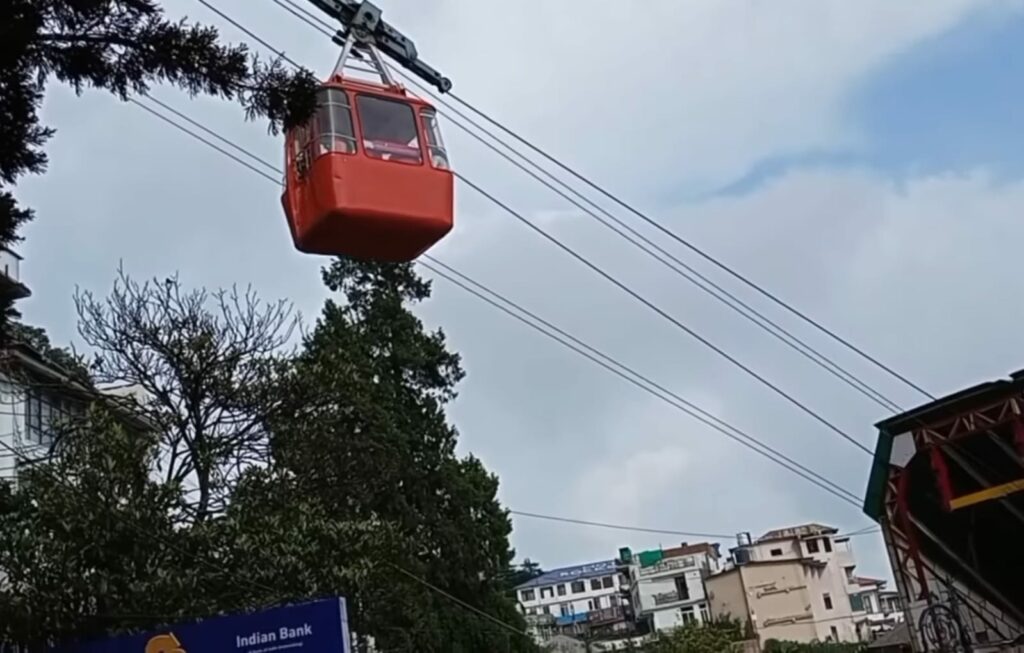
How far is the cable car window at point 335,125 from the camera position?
21.6 feet

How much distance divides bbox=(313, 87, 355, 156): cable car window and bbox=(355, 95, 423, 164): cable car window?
0.37 ft

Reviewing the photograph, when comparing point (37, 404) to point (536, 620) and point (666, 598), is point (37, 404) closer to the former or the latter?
point (536, 620)

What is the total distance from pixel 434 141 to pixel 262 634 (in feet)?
19.1

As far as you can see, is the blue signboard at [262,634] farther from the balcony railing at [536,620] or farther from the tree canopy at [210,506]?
the balcony railing at [536,620]

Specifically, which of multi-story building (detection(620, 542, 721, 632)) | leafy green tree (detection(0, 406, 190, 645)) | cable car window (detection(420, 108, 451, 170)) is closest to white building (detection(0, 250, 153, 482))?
leafy green tree (detection(0, 406, 190, 645))

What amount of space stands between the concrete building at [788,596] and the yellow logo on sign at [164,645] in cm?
3554

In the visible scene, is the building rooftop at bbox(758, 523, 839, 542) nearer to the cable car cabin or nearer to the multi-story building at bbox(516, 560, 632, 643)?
the multi-story building at bbox(516, 560, 632, 643)

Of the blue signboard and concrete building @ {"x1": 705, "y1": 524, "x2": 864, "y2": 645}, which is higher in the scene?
concrete building @ {"x1": 705, "y1": 524, "x2": 864, "y2": 645}

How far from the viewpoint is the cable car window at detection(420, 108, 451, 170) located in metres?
7.21

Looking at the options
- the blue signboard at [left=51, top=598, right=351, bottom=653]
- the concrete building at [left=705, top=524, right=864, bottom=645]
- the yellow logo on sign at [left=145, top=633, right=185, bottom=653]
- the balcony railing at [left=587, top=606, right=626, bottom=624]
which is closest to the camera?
the blue signboard at [left=51, top=598, right=351, bottom=653]

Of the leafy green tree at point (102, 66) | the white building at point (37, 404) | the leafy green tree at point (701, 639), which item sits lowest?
the leafy green tree at point (701, 639)

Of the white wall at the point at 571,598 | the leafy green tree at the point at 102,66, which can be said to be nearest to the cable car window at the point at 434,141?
the leafy green tree at the point at 102,66

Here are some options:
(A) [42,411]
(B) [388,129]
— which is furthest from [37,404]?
(B) [388,129]

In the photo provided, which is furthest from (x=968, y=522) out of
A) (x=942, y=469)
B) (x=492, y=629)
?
(x=492, y=629)
